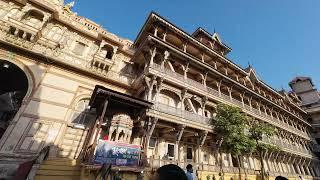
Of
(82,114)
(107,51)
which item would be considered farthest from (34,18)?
(82,114)

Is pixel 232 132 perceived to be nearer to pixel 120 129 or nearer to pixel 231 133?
pixel 231 133

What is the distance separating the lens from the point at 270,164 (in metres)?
24.3

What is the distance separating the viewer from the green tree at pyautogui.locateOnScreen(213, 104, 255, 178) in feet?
51.0

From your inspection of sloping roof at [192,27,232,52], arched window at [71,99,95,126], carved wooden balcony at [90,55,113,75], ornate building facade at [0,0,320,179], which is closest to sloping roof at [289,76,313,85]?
sloping roof at [192,27,232,52]

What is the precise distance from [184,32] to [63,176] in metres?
16.6

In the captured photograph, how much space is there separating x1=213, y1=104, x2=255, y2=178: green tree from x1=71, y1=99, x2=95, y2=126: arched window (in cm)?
1144

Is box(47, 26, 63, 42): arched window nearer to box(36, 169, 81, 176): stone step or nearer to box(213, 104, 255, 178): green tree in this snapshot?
box(36, 169, 81, 176): stone step

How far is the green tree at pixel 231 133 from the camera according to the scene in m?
15.5

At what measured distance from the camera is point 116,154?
10586 mm

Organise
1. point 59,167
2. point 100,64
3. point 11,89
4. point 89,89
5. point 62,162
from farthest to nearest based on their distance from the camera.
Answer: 1. point 100,64
2. point 11,89
3. point 89,89
4. point 62,162
5. point 59,167

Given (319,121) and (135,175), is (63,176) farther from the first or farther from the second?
(319,121)

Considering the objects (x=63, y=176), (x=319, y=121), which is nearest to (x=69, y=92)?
(x=63, y=176)

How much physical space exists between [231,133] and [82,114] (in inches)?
511

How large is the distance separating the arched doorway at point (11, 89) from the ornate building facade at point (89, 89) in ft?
0.25
